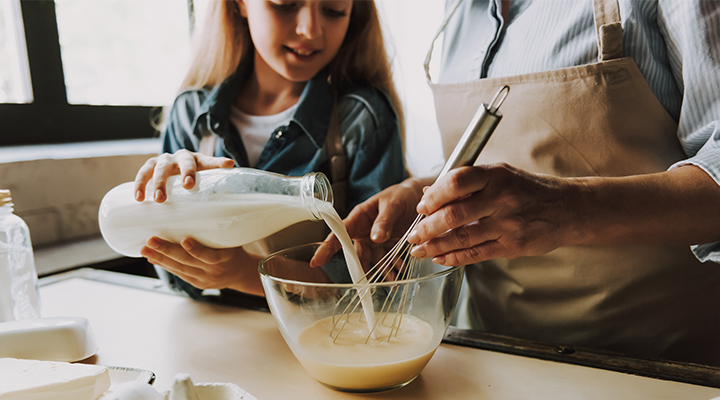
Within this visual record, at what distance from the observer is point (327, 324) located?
21.8 inches

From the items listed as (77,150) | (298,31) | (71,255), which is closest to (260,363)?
(298,31)

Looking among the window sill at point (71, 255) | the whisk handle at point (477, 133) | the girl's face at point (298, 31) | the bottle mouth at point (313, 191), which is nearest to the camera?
the whisk handle at point (477, 133)

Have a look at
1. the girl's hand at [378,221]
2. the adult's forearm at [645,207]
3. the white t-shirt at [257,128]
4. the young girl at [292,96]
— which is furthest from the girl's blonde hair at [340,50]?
the adult's forearm at [645,207]

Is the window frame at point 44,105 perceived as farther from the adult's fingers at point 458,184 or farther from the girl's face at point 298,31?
the adult's fingers at point 458,184

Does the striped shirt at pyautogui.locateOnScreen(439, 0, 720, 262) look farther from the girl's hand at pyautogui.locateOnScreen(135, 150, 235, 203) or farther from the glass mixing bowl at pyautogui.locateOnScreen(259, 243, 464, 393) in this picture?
the girl's hand at pyautogui.locateOnScreen(135, 150, 235, 203)

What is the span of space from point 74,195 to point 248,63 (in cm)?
67

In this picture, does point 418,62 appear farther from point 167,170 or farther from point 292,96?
point 167,170

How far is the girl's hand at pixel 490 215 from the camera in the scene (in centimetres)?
50

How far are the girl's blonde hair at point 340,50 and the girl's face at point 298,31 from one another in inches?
4.8

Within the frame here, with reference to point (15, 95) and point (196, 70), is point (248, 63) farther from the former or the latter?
point (15, 95)

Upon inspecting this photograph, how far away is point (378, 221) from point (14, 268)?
51cm

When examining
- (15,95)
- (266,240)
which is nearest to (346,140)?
(266,240)

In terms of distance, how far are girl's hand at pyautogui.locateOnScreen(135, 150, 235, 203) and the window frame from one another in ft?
3.23

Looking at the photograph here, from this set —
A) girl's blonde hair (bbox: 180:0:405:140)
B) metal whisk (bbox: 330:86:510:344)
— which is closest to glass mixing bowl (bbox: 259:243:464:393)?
metal whisk (bbox: 330:86:510:344)
